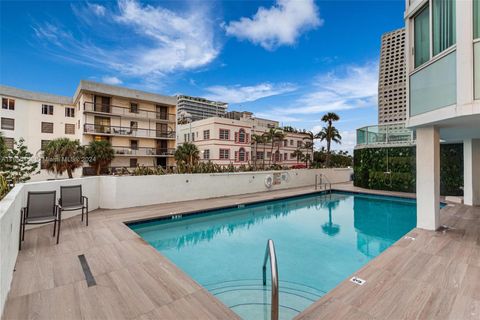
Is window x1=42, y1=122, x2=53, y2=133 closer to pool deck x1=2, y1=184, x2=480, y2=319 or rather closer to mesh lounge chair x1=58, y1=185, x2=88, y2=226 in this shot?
mesh lounge chair x1=58, y1=185, x2=88, y2=226

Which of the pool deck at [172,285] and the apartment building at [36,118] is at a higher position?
the apartment building at [36,118]

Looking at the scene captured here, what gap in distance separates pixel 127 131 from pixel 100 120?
2.32m

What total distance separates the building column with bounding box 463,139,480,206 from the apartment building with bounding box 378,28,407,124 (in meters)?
22.3

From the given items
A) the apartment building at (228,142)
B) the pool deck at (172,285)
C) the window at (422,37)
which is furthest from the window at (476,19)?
the apartment building at (228,142)

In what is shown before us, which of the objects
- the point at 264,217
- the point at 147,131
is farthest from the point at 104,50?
the point at 264,217

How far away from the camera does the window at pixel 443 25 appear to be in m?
4.46

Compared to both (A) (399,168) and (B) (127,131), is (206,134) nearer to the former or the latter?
(B) (127,131)

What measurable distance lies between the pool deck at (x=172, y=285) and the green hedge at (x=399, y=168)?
7.99 metres

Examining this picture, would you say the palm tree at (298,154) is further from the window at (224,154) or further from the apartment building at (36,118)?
the apartment building at (36,118)

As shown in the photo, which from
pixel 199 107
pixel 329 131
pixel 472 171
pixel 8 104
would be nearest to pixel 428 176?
pixel 472 171

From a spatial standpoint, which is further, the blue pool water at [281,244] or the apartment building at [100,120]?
Result: the apartment building at [100,120]

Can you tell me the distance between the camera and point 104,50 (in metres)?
15.2

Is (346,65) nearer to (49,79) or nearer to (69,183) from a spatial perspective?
(69,183)

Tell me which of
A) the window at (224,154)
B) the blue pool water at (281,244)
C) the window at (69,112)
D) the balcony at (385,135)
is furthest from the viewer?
the window at (224,154)
